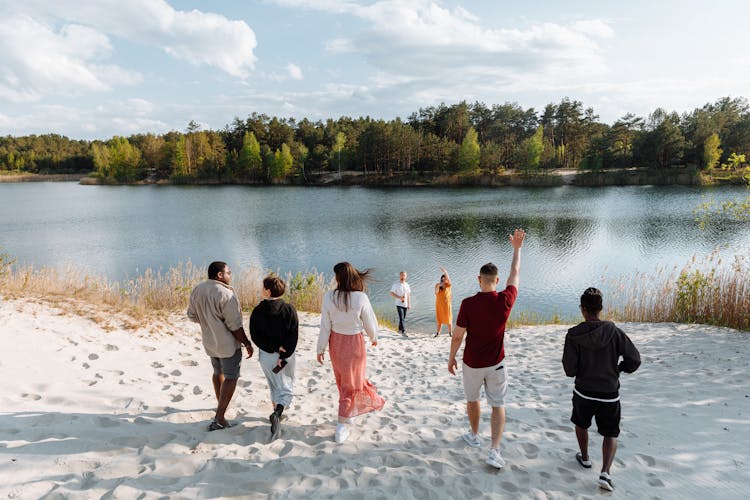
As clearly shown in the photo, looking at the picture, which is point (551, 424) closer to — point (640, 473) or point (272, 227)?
point (640, 473)

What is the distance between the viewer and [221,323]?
4320mm

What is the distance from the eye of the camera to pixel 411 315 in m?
13.0

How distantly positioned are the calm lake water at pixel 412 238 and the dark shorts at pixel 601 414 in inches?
318

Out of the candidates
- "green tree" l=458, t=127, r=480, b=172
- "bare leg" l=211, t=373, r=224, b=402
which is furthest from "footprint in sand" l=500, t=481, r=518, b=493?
Result: "green tree" l=458, t=127, r=480, b=172

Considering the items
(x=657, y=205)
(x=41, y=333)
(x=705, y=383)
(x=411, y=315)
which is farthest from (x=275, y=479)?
(x=657, y=205)

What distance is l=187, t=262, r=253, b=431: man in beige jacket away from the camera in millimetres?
4289

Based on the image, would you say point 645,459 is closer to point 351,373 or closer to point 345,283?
point 351,373

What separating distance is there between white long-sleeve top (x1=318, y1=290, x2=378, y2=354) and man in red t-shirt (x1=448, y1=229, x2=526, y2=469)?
930 millimetres

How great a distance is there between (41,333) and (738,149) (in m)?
80.7

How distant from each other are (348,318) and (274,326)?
30.4 inches

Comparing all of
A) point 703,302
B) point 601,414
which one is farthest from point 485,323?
point 703,302

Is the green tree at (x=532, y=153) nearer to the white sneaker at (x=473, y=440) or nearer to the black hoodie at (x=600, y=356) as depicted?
the white sneaker at (x=473, y=440)

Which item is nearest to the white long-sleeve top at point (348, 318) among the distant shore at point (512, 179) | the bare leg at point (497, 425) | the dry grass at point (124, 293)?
the bare leg at point (497, 425)

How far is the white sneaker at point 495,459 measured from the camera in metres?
3.80
